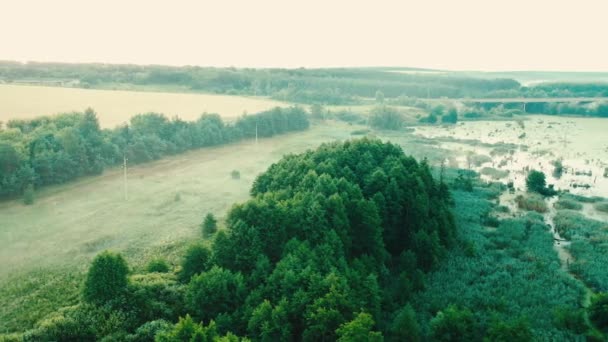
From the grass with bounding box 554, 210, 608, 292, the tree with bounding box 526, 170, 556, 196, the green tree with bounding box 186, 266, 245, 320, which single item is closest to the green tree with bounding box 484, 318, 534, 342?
the green tree with bounding box 186, 266, 245, 320

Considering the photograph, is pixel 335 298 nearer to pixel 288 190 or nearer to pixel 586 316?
pixel 288 190

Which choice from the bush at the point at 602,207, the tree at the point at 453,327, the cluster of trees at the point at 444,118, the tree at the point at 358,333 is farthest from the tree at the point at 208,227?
the cluster of trees at the point at 444,118

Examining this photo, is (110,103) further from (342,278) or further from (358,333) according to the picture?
(358,333)

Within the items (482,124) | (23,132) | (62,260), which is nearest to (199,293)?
(62,260)

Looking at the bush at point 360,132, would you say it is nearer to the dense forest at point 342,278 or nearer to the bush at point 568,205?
the bush at point 568,205

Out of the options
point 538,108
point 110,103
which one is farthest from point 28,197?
point 538,108

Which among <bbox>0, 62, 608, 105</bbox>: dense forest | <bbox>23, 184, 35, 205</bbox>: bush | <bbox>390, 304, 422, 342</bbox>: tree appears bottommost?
<bbox>390, 304, 422, 342</bbox>: tree

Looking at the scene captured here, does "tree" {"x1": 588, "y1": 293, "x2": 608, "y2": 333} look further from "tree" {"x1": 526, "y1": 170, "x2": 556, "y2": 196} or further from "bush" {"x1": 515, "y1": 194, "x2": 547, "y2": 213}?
"tree" {"x1": 526, "y1": 170, "x2": 556, "y2": 196}
